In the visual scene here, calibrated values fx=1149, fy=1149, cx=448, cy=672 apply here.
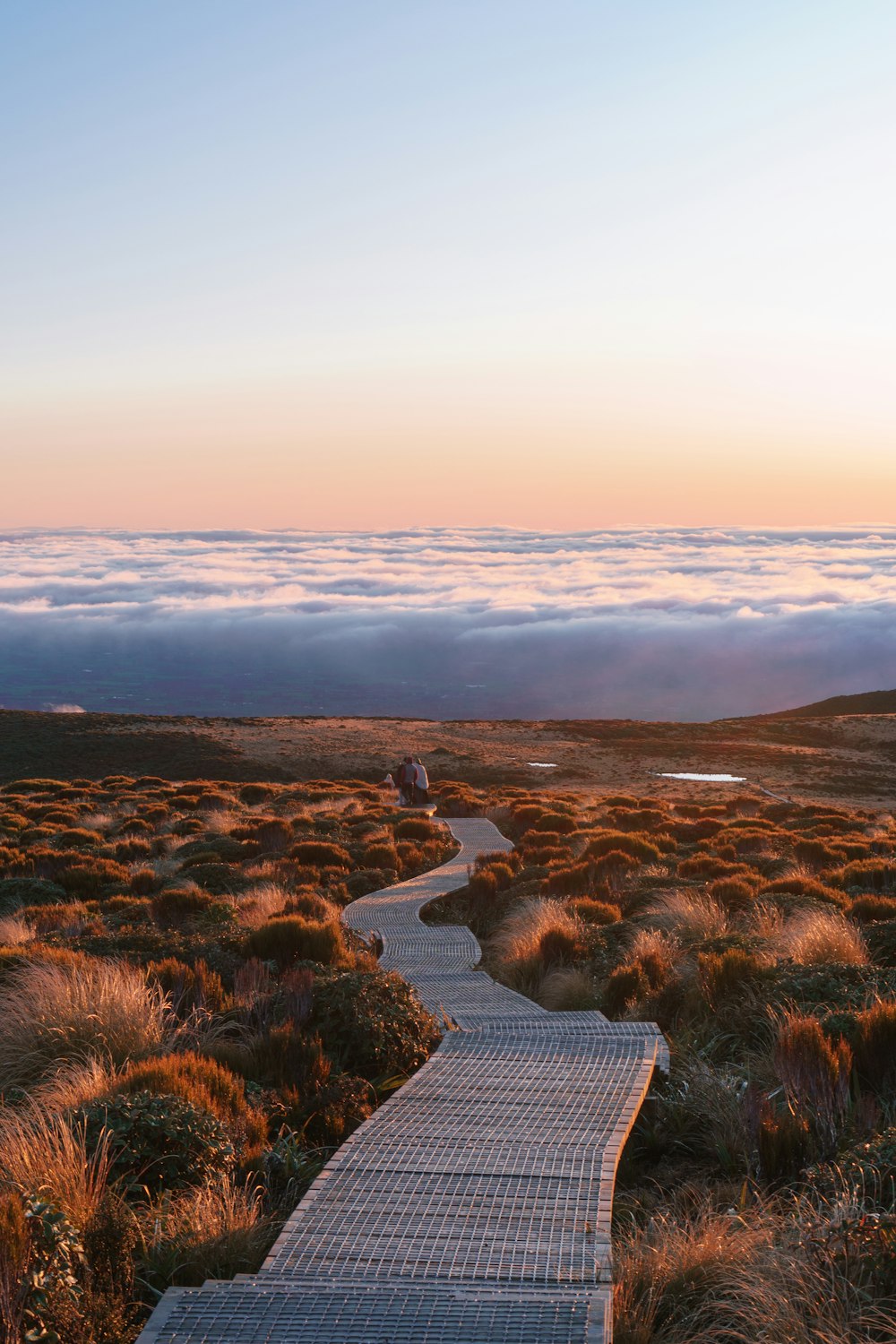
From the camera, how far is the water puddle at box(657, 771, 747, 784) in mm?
43575

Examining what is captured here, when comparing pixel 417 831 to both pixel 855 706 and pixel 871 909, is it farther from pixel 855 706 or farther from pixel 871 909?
pixel 855 706

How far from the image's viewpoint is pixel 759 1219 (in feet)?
16.5

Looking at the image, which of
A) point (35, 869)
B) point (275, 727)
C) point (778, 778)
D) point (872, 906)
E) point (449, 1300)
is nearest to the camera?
point (449, 1300)

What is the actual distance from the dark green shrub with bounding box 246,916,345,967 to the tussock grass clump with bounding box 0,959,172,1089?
7.76 ft

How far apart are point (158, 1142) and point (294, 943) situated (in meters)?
5.02

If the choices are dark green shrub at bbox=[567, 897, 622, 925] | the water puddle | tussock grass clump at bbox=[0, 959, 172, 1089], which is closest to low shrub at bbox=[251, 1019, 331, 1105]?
tussock grass clump at bbox=[0, 959, 172, 1089]

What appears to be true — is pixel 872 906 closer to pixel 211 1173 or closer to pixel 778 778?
pixel 211 1173

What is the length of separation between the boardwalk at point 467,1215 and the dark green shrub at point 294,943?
8.93 ft

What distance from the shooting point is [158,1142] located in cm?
567

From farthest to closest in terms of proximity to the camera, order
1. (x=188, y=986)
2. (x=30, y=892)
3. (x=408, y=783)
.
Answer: (x=408, y=783) < (x=30, y=892) < (x=188, y=986)

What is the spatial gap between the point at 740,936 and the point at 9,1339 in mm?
7738

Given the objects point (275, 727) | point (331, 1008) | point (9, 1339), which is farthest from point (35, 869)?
point (275, 727)

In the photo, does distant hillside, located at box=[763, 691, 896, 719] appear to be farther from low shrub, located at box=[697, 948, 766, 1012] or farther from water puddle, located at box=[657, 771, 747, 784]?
low shrub, located at box=[697, 948, 766, 1012]

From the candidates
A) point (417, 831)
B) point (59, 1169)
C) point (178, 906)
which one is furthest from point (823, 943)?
point (417, 831)
